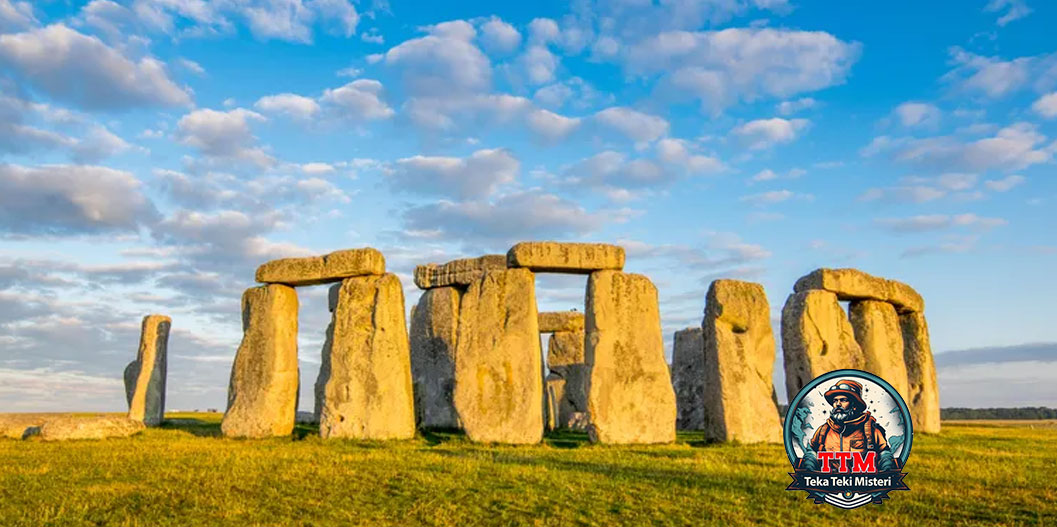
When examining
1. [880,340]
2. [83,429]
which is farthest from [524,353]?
[880,340]

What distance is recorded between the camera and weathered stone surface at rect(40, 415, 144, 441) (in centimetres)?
1605

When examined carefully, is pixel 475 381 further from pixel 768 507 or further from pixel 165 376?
pixel 165 376

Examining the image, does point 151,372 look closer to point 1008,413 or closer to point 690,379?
point 690,379

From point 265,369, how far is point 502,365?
526 cm

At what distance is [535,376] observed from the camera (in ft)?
50.0

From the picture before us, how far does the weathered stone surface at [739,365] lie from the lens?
15516mm

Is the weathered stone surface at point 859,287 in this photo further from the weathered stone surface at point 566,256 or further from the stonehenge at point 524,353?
the weathered stone surface at point 566,256

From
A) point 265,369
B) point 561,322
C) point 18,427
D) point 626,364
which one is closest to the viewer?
point 626,364

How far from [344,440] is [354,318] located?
2.46 meters

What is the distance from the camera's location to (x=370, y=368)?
1596 centimetres

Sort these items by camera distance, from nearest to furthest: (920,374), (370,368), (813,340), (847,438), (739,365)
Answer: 1. (847,438)
2. (739,365)
3. (370,368)
4. (813,340)
5. (920,374)

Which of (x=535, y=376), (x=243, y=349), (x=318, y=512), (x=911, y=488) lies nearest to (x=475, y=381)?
(x=535, y=376)

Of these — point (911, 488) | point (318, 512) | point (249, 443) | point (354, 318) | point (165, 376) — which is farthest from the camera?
point (165, 376)

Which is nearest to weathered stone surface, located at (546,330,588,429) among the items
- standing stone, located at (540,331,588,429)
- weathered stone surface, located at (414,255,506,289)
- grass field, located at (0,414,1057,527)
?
standing stone, located at (540,331,588,429)
